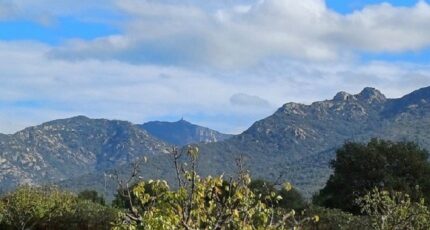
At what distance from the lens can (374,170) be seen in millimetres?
78562

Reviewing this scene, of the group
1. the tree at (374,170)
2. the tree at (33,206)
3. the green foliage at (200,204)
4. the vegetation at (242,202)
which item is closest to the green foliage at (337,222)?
the vegetation at (242,202)

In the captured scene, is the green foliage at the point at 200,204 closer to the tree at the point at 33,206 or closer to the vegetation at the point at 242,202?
the vegetation at the point at 242,202

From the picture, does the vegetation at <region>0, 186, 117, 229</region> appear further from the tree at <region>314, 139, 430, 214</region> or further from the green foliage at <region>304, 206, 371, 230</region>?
the tree at <region>314, 139, 430, 214</region>

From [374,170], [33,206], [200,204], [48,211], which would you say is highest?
[374,170]

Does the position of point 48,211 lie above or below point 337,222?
above

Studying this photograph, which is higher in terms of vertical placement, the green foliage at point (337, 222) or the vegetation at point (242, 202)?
the vegetation at point (242, 202)

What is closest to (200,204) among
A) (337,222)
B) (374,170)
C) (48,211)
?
(337,222)

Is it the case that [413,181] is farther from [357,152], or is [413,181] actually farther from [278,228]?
[278,228]

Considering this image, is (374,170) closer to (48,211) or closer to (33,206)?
(48,211)

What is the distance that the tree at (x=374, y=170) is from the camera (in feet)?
249

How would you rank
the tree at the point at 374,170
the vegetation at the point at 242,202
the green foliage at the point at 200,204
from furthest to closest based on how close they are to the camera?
the tree at the point at 374,170
the vegetation at the point at 242,202
the green foliage at the point at 200,204

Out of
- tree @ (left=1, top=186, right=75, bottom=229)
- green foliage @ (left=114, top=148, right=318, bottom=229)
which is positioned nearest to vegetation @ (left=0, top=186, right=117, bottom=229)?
tree @ (left=1, top=186, right=75, bottom=229)

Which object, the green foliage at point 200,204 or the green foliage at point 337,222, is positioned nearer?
the green foliage at point 200,204

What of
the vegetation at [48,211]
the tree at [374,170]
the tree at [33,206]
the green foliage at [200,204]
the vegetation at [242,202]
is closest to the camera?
the green foliage at [200,204]
